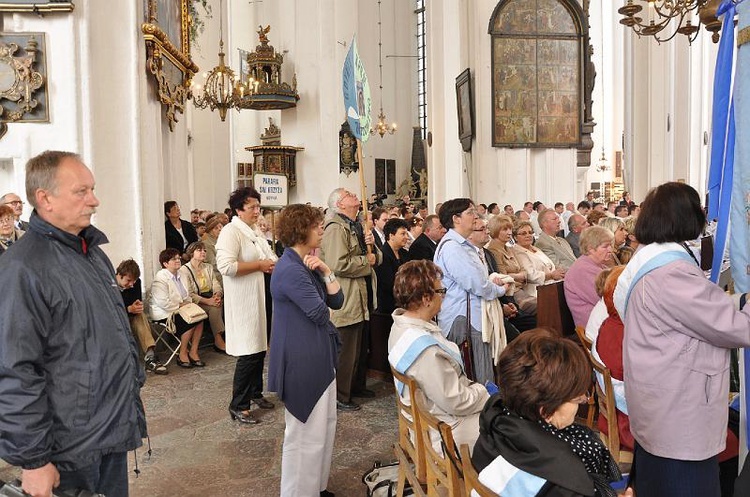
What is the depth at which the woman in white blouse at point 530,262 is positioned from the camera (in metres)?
6.51

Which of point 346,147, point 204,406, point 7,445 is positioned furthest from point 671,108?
point 7,445

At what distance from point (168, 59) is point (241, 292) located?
4156 millimetres

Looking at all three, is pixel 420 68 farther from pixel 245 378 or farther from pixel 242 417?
pixel 242 417

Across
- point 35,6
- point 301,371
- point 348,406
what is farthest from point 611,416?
point 35,6

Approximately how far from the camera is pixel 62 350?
7.71 ft

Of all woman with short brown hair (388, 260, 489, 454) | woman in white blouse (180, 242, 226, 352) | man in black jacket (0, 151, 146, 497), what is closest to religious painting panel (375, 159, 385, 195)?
woman in white blouse (180, 242, 226, 352)

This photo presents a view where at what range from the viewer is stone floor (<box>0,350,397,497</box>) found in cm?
424

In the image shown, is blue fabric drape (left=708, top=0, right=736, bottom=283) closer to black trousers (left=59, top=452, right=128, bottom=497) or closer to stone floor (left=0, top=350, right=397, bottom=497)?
stone floor (left=0, top=350, right=397, bottom=497)

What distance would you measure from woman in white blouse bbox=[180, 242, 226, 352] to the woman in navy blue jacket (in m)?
4.18

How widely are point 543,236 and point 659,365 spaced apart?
5472mm

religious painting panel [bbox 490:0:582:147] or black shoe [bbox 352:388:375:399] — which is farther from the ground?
religious painting panel [bbox 490:0:582:147]

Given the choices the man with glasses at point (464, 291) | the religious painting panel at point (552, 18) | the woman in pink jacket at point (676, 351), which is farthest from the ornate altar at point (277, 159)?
the woman in pink jacket at point (676, 351)

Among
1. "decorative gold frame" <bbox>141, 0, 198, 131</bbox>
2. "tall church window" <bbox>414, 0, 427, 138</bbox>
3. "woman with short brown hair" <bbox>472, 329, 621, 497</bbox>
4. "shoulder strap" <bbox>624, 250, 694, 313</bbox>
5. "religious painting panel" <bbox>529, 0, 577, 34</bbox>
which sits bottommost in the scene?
"woman with short brown hair" <bbox>472, 329, 621, 497</bbox>

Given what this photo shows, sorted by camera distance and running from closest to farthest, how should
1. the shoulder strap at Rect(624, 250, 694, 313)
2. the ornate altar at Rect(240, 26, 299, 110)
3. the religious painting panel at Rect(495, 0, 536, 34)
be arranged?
1. the shoulder strap at Rect(624, 250, 694, 313)
2. the religious painting panel at Rect(495, 0, 536, 34)
3. the ornate altar at Rect(240, 26, 299, 110)
